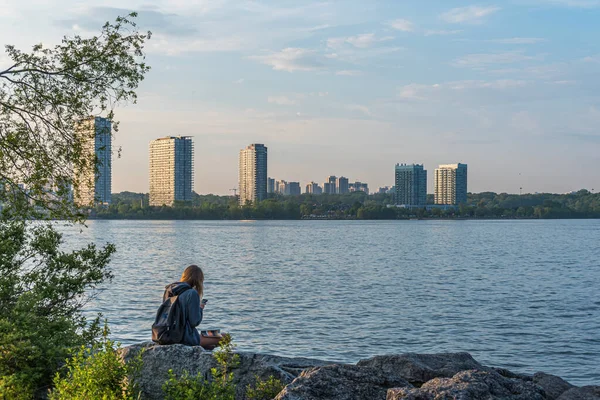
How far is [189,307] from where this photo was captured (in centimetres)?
863

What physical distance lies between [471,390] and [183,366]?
3273mm

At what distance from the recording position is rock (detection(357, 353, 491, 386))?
33.0 feet

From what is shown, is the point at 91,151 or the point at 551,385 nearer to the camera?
the point at 551,385

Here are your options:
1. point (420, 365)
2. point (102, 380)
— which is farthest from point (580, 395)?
point (102, 380)

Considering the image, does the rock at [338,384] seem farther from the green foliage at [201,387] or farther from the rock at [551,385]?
the rock at [551,385]

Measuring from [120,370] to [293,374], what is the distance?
250 cm

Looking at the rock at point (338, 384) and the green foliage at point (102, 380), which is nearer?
the rock at point (338, 384)

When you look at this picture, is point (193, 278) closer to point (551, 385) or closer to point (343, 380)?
point (343, 380)

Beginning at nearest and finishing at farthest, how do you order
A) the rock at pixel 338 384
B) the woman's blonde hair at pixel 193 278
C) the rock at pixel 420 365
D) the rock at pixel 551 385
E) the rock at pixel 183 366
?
the rock at pixel 338 384
the rock at pixel 183 366
the woman's blonde hair at pixel 193 278
the rock at pixel 420 365
the rock at pixel 551 385

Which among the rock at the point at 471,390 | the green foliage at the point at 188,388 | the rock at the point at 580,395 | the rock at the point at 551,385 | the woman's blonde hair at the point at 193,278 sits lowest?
the rock at the point at 551,385

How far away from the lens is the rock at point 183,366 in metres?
7.29

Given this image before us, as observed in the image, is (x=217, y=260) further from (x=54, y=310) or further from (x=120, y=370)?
(x=120, y=370)

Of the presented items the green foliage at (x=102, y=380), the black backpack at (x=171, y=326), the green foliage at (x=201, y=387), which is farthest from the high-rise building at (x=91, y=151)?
the green foliage at (x=201, y=387)

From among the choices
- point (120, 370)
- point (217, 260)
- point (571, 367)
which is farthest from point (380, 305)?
point (217, 260)
